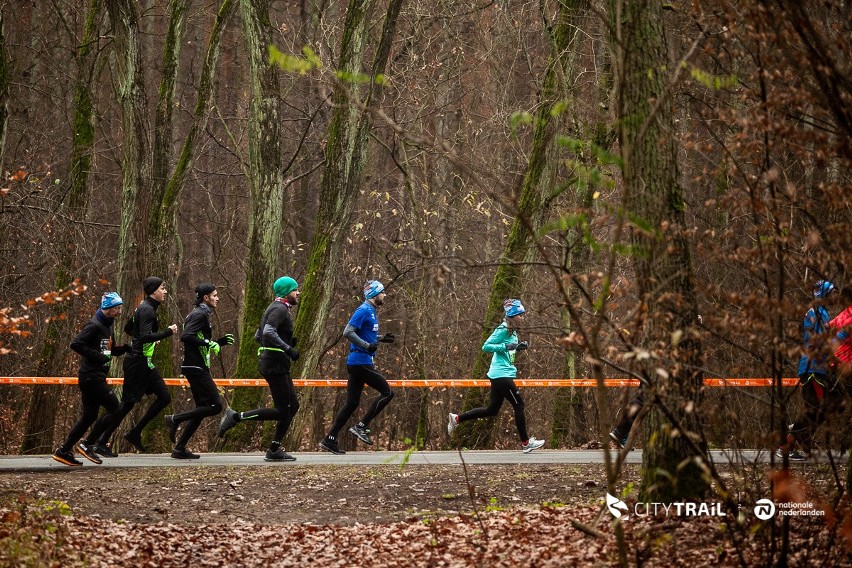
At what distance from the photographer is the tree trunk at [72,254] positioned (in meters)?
18.3

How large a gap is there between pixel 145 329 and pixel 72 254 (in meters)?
4.99

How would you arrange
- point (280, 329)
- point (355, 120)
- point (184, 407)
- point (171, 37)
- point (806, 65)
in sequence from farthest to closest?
point (184, 407) < point (171, 37) < point (355, 120) < point (280, 329) < point (806, 65)

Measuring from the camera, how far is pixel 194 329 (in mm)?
13711

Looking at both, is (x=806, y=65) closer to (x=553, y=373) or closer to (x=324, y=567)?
(x=324, y=567)

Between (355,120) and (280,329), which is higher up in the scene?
(355,120)

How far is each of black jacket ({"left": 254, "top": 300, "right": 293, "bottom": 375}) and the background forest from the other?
2.72m

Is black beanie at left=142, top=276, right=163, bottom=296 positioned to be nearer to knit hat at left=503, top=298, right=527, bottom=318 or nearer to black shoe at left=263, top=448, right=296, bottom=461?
black shoe at left=263, top=448, right=296, bottom=461

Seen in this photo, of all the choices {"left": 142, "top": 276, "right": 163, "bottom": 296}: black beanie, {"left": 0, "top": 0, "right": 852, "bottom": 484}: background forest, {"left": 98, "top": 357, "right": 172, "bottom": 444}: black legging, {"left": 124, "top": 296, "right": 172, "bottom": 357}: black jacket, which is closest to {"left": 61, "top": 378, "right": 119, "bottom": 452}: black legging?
{"left": 98, "top": 357, "right": 172, "bottom": 444}: black legging

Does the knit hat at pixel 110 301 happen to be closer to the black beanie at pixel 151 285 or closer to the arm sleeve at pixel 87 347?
the arm sleeve at pixel 87 347

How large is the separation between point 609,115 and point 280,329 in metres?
7.16

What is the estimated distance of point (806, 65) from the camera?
267 inches

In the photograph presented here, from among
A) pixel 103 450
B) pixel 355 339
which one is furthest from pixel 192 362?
pixel 355 339

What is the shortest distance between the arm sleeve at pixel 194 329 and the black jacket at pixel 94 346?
96 cm

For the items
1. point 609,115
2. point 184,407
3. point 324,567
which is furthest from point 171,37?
point 324,567
